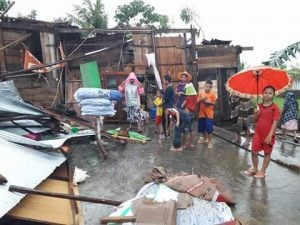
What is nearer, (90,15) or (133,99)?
(133,99)

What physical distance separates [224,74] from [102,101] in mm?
7614

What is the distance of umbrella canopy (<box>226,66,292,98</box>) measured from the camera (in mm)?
6387

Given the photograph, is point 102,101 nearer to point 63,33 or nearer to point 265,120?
point 265,120

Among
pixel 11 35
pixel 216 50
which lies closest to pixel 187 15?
pixel 216 50

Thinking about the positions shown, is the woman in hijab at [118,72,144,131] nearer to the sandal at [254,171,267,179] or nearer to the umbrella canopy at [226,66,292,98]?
the umbrella canopy at [226,66,292,98]

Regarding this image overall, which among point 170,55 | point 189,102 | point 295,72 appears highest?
point 170,55

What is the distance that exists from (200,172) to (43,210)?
3.39 meters

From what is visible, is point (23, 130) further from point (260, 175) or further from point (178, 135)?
point (260, 175)

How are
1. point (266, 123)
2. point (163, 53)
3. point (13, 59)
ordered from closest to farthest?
point (266, 123) < point (13, 59) < point (163, 53)

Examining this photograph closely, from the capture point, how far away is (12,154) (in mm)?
4605

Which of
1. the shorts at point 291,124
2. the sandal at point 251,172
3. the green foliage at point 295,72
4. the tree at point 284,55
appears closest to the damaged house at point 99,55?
the tree at point 284,55

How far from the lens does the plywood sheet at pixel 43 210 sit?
3773 mm

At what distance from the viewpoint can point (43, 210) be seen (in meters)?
4.01

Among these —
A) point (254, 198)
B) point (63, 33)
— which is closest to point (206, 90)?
point (254, 198)
